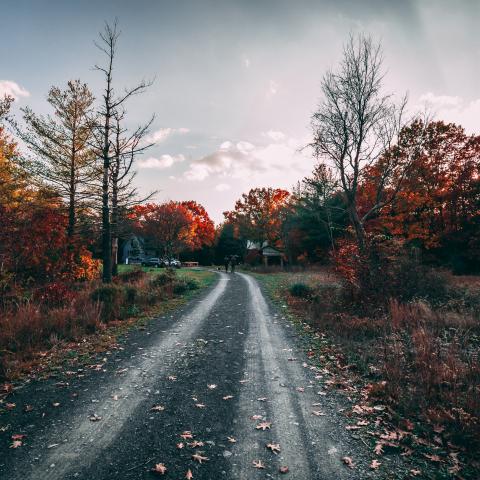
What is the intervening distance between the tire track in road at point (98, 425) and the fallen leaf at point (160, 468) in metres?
0.78

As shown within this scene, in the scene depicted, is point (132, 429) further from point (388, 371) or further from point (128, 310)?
point (128, 310)

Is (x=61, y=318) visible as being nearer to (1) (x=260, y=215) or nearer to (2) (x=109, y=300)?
(2) (x=109, y=300)

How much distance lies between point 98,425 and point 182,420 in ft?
3.99

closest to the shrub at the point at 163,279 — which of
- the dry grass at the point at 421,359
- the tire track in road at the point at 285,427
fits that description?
the dry grass at the point at 421,359

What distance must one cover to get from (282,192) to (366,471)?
2034 inches

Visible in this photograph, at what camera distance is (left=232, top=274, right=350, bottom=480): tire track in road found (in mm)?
3574

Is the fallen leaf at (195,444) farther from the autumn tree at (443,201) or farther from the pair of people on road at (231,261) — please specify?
the pair of people on road at (231,261)

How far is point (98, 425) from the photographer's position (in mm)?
4379

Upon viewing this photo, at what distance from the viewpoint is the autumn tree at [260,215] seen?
160 feet

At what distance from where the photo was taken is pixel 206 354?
24.8ft

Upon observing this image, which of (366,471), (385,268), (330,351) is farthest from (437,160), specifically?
(366,471)

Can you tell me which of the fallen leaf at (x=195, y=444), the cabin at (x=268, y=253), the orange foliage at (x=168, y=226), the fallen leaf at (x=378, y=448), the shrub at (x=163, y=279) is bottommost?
the fallen leaf at (x=378, y=448)

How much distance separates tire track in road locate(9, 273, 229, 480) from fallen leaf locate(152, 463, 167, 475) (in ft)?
2.57

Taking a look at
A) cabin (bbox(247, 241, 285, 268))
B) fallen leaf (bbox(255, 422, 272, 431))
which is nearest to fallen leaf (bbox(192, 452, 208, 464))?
fallen leaf (bbox(255, 422, 272, 431))
